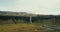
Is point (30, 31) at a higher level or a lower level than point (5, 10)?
lower

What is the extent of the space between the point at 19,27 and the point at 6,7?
56cm

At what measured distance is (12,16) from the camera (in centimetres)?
407

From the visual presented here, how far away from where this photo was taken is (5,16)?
407cm

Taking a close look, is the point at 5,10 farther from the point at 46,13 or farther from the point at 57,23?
the point at 57,23

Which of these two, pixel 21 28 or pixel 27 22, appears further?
pixel 27 22

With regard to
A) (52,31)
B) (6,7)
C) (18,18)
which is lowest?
(52,31)

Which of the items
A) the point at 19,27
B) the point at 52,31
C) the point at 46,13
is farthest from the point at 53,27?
the point at 19,27

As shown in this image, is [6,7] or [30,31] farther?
[6,7]

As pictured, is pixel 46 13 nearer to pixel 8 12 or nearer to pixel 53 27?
pixel 53 27

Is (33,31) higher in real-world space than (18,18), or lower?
lower

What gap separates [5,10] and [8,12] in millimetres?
81

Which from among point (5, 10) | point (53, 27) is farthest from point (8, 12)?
point (53, 27)

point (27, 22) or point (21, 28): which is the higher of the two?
point (27, 22)

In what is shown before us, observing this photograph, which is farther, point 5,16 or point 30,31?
point 5,16
